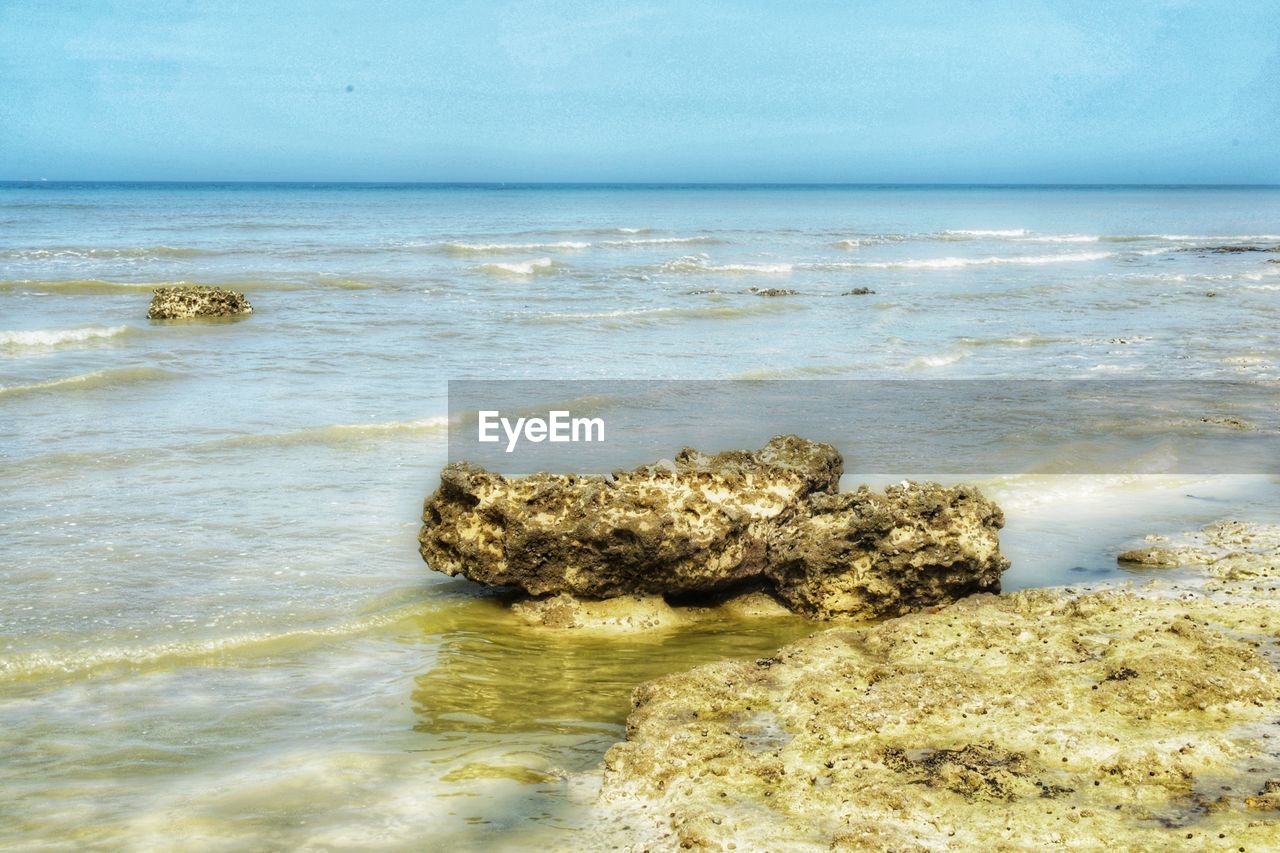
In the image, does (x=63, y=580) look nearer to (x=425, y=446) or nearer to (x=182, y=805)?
(x=182, y=805)

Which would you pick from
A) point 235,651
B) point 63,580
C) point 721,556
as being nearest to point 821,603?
point 721,556

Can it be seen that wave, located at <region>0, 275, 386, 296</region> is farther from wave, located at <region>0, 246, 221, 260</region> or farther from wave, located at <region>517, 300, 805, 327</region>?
wave, located at <region>0, 246, 221, 260</region>

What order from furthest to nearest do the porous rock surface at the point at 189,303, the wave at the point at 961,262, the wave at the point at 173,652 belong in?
1. the wave at the point at 961,262
2. the porous rock surface at the point at 189,303
3. the wave at the point at 173,652

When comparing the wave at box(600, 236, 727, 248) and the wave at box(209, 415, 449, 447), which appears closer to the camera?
the wave at box(209, 415, 449, 447)

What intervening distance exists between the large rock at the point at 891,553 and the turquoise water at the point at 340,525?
341mm

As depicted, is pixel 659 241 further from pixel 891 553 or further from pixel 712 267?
pixel 891 553

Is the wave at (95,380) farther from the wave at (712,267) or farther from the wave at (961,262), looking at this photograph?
the wave at (961,262)

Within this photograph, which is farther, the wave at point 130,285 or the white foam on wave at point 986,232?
the white foam on wave at point 986,232

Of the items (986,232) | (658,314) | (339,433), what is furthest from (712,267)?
(986,232)

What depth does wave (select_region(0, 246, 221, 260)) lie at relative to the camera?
33934 millimetres

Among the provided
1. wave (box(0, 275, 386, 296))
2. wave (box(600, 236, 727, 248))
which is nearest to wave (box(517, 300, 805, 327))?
wave (box(0, 275, 386, 296))

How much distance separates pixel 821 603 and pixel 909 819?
9.08 ft

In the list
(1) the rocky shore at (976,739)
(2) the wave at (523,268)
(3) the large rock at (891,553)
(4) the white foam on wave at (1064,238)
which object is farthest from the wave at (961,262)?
(1) the rocky shore at (976,739)

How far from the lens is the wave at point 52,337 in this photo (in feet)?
56.3
